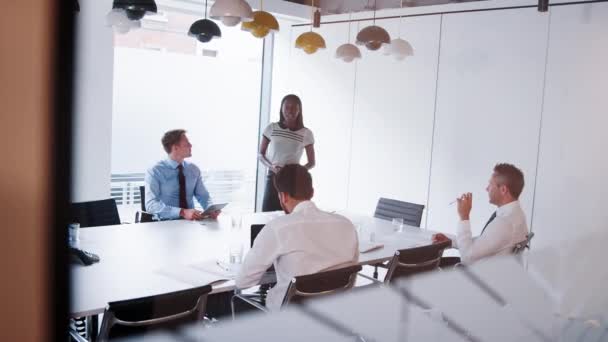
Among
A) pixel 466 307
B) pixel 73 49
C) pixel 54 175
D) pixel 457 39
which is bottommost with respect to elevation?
pixel 466 307

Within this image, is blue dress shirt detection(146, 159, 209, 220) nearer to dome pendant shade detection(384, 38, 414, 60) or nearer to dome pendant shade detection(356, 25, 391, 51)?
dome pendant shade detection(356, 25, 391, 51)

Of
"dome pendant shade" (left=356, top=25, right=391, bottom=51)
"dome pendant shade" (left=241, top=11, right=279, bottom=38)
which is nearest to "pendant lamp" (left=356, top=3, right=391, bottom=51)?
"dome pendant shade" (left=356, top=25, right=391, bottom=51)

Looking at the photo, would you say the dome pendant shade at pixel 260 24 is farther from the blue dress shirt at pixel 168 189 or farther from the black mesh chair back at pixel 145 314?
the black mesh chair back at pixel 145 314

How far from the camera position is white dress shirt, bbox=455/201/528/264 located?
2602 millimetres

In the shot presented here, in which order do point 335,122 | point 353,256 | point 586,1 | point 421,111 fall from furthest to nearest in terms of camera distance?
point 335,122 → point 421,111 → point 586,1 → point 353,256

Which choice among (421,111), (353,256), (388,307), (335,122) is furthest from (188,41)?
(388,307)

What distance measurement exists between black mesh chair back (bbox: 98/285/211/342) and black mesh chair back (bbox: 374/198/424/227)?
2.20m

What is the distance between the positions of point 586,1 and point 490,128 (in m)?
1.11

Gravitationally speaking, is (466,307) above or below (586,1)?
below

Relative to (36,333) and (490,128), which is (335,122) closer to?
(490,128)

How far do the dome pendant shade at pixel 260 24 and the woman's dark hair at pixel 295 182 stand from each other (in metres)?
1.06

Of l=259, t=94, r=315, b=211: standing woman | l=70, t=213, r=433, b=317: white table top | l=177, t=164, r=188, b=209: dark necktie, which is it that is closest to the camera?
l=70, t=213, r=433, b=317: white table top

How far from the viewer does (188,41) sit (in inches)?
223

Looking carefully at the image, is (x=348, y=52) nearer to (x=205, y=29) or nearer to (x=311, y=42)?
(x=311, y=42)
